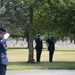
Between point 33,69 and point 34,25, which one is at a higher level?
point 34,25

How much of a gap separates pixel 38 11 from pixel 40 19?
553 mm

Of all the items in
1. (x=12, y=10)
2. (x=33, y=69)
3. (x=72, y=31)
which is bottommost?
(x=33, y=69)

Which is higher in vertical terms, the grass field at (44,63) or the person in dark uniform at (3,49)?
the person in dark uniform at (3,49)

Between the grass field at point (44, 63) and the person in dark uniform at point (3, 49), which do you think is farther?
the grass field at point (44, 63)

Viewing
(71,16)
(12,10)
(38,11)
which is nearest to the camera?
(71,16)

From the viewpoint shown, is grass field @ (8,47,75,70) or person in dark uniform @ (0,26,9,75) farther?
grass field @ (8,47,75,70)

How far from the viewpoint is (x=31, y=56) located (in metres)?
24.0

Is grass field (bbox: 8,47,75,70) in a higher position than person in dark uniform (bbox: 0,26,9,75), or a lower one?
lower

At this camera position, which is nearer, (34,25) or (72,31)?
(72,31)

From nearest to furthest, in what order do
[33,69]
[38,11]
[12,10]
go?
[33,69]
[38,11]
[12,10]

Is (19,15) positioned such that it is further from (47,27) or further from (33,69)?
(33,69)

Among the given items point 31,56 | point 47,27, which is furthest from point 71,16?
point 31,56

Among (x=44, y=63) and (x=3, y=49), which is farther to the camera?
(x=44, y=63)

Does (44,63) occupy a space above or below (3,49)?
below
